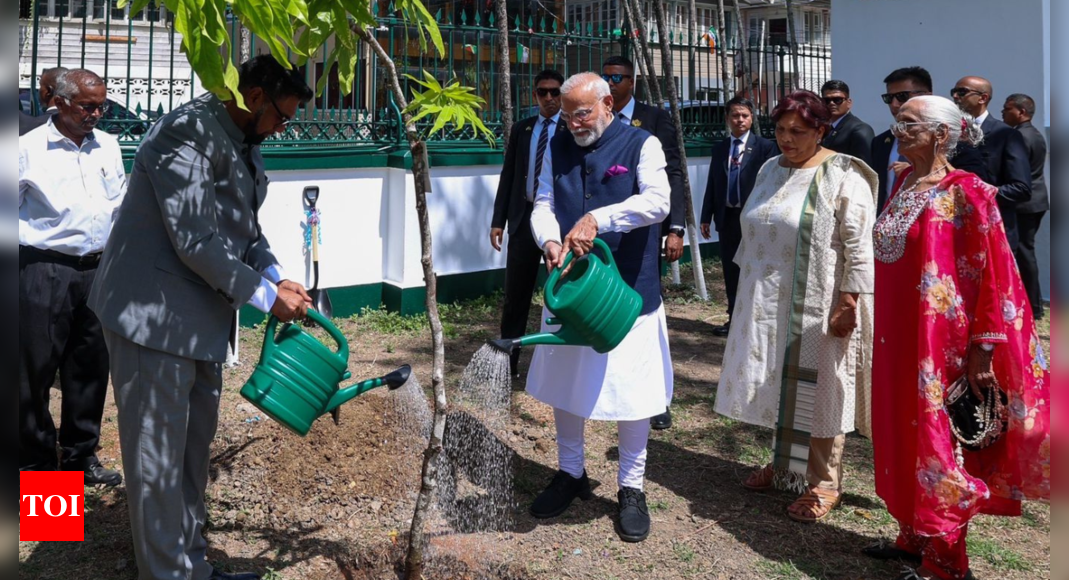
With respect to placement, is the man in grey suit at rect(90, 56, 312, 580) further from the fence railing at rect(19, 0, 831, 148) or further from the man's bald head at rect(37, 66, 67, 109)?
the man's bald head at rect(37, 66, 67, 109)

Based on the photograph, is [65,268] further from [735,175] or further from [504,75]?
[735,175]

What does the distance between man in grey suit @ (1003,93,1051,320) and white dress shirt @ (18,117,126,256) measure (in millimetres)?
6367

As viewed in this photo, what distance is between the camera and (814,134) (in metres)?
4.20

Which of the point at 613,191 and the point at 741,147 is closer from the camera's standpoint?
the point at 613,191

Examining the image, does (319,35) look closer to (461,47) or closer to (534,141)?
(534,141)

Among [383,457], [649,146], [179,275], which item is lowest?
[383,457]

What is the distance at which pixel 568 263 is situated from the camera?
3625 mm

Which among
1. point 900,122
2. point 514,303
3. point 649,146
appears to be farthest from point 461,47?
point 900,122

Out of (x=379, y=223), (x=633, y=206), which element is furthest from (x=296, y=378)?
(x=379, y=223)

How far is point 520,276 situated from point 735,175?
2.10 meters

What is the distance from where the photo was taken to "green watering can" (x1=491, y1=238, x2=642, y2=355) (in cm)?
347

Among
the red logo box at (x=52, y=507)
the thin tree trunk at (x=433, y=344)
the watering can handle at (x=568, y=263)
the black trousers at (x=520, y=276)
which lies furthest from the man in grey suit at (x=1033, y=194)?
the red logo box at (x=52, y=507)

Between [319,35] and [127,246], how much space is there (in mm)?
938

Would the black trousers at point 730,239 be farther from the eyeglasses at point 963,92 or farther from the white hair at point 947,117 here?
the white hair at point 947,117
